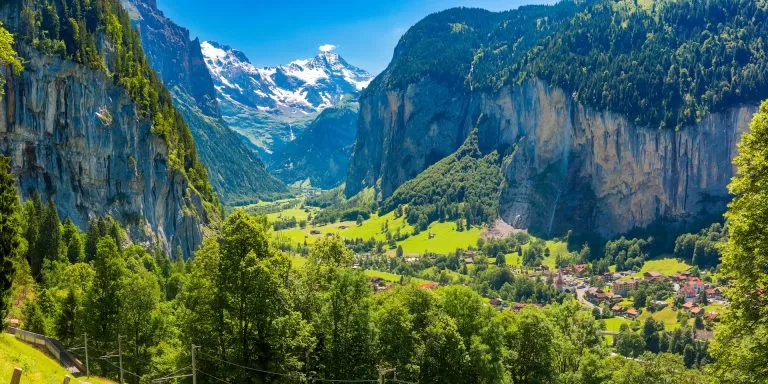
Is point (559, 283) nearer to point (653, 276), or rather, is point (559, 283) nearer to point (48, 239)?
point (653, 276)

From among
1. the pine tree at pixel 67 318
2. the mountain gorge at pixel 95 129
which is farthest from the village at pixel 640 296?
the pine tree at pixel 67 318

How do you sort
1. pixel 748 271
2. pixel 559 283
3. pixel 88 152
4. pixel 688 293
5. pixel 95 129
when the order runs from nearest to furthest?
pixel 748 271, pixel 88 152, pixel 95 129, pixel 688 293, pixel 559 283

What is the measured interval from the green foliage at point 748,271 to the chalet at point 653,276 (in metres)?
155

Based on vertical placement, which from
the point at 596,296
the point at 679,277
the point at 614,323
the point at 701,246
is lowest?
the point at 614,323

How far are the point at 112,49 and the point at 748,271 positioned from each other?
419 feet

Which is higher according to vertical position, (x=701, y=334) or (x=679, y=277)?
(x=679, y=277)

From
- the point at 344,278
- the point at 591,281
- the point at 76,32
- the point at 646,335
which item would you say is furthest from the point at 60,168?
the point at 591,281

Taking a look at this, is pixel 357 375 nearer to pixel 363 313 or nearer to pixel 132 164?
pixel 363 313

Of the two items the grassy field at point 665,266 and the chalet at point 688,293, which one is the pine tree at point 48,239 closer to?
the chalet at point 688,293

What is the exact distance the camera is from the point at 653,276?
544 feet

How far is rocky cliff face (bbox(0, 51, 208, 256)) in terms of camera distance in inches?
3654

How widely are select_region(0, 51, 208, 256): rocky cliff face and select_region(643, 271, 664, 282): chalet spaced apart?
4960 inches

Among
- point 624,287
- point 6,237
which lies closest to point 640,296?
point 624,287

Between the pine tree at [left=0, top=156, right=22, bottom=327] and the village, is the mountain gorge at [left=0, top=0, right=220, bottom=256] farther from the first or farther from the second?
the pine tree at [left=0, top=156, right=22, bottom=327]
